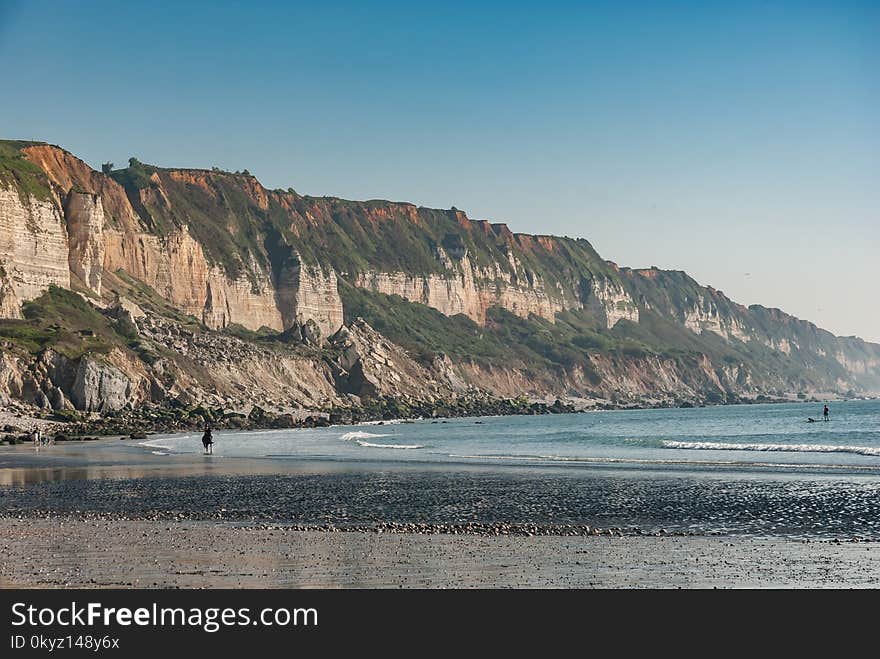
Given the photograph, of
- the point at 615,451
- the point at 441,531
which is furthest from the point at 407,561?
the point at 615,451

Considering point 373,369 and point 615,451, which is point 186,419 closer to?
point 615,451

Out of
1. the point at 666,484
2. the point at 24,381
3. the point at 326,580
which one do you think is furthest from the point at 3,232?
the point at 326,580

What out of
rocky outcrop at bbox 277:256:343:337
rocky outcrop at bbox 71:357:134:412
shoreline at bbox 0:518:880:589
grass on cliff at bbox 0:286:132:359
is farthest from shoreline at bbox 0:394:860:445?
shoreline at bbox 0:518:880:589

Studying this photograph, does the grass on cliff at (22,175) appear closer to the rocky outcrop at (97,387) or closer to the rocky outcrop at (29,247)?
the rocky outcrop at (29,247)

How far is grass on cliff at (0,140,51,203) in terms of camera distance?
378ft

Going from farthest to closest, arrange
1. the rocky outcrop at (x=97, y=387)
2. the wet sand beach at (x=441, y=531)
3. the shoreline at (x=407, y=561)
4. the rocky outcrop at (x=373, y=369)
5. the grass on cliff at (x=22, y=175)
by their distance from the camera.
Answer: the rocky outcrop at (x=373, y=369) < the grass on cliff at (x=22, y=175) < the rocky outcrop at (x=97, y=387) < the wet sand beach at (x=441, y=531) < the shoreline at (x=407, y=561)

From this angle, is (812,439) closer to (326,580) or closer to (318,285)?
(326,580)

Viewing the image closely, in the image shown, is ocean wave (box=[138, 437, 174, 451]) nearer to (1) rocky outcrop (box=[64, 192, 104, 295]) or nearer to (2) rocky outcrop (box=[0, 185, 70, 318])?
(2) rocky outcrop (box=[0, 185, 70, 318])

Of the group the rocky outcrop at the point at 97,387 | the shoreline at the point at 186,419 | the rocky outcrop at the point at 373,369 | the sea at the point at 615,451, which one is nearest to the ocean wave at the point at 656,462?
the sea at the point at 615,451

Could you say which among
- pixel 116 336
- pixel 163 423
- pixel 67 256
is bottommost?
pixel 163 423

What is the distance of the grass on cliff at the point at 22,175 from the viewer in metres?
115

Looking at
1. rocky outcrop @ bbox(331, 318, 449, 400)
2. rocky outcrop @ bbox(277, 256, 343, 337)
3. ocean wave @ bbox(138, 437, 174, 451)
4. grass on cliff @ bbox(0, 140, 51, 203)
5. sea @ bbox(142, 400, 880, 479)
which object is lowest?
ocean wave @ bbox(138, 437, 174, 451)

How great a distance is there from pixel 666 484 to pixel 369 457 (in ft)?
69.6

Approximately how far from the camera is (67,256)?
406 ft
